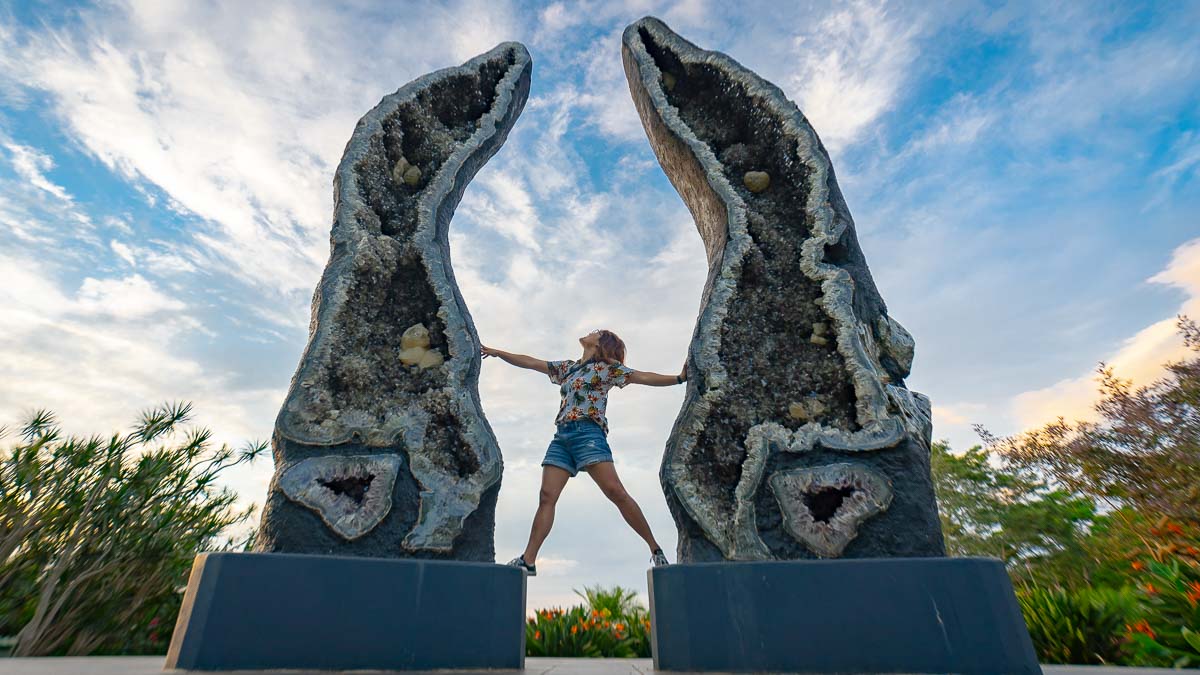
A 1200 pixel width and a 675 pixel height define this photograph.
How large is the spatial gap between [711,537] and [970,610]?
98 centimetres

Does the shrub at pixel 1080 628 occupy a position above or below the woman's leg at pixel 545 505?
below

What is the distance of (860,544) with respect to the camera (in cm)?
273

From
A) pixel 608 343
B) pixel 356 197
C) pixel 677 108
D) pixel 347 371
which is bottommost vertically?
pixel 347 371

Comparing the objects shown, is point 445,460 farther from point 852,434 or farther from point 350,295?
point 852,434

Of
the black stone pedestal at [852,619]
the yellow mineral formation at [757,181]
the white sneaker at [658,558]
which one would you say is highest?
the yellow mineral formation at [757,181]

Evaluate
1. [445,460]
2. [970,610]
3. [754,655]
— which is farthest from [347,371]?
[970,610]

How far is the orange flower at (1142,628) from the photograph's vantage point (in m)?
3.65

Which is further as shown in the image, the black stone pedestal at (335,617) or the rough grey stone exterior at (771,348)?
the rough grey stone exterior at (771,348)

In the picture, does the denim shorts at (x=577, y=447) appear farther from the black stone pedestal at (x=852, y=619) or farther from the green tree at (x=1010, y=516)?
the green tree at (x=1010, y=516)

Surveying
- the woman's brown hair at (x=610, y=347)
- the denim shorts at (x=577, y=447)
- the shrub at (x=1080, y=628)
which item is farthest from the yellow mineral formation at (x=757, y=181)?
the shrub at (x=1080, y=628)

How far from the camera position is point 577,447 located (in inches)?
123

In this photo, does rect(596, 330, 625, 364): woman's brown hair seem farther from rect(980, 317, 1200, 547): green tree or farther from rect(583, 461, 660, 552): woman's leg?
rect(980, 317, 1200, 547): green tree

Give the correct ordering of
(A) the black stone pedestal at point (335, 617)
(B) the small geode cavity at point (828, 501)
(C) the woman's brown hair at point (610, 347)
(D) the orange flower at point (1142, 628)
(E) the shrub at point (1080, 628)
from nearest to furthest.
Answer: (A) the black stone pedestal at point (335, 617)
(B) the small geode cavity at point (828, 501)
(C) the woman's brown hair at point (610, 347)
(D) the orange flower at point (1142, 628)
(E) the shrub at point (1080, 628)

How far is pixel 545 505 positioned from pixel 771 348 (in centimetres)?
134
